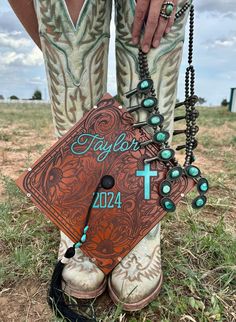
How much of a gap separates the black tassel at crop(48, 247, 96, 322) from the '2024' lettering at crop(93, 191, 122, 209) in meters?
0.11

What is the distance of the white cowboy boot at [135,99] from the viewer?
0.70 meters

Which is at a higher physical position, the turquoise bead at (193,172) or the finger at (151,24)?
the finger at (151,24)

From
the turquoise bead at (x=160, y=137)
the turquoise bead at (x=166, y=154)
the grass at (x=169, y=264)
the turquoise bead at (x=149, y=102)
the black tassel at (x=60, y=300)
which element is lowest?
the grass at (x=169, y=264)

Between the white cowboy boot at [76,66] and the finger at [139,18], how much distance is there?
0.09 meters

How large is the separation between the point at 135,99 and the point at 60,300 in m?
0.46

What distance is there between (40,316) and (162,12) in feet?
2.20

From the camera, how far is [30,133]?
3330 mm

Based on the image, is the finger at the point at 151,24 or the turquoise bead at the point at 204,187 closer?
the finger at the point at 151,24

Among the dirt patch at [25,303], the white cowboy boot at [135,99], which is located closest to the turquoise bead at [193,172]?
the white cowboy boot at [135,99]

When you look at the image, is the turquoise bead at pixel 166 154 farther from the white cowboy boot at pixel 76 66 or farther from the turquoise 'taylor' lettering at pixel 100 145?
the white cowboy boot at pixel 76 66

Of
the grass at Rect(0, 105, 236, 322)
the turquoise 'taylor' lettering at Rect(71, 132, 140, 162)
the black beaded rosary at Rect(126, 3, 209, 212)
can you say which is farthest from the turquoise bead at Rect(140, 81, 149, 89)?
the grass at Rect(0, 105, 236, 322)

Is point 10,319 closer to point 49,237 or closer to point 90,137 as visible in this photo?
point 49,237

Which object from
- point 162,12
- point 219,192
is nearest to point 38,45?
point 162,12

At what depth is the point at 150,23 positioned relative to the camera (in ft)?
2.09
